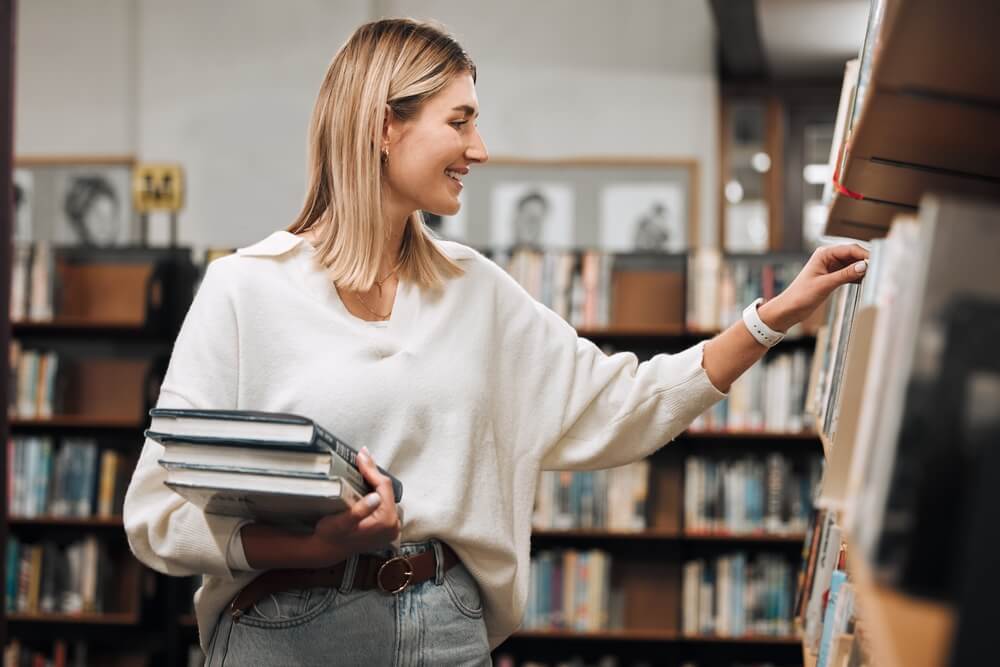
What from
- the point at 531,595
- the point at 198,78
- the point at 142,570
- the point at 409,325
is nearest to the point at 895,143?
the point at 409,325

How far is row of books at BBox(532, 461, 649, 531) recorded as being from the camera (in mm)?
Answer: 4574

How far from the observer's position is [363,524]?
1341mm

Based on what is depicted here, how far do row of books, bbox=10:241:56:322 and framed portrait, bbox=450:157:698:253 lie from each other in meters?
2.04

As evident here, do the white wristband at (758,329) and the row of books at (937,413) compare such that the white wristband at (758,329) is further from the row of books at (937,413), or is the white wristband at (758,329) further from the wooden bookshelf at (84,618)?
the wooden bookshelf at (84,618)

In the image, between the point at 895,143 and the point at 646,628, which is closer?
the point at 895,143

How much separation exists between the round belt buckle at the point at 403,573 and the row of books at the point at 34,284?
12.6 ft

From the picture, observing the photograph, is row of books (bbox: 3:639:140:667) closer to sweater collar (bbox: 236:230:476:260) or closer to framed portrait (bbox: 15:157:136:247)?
framed portrait (bbox: 15:157:136:247)

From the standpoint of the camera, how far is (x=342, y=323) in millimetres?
1550

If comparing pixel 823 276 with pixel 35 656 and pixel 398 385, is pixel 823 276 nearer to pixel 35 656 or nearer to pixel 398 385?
pixel 398 385

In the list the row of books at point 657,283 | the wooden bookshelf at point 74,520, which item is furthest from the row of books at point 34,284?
the row of books at point 657,283

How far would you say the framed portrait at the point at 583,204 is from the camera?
5832 mm

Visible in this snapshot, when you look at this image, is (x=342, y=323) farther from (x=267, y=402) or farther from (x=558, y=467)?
(x=558, y=467)

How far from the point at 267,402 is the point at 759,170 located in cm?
473

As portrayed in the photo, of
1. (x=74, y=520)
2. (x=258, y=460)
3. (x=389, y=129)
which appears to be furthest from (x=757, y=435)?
(x=258, y=460)
